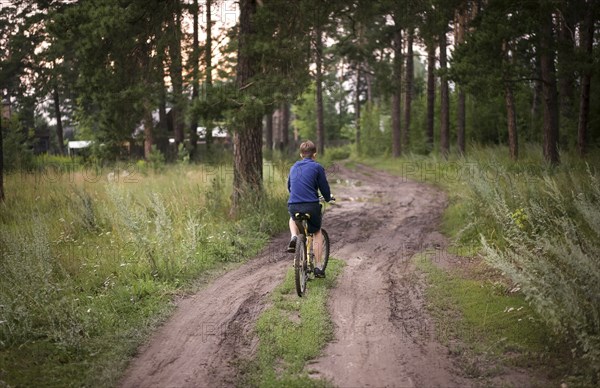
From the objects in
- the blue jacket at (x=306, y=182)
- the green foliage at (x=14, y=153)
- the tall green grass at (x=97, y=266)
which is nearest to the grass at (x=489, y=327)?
the blue jacket at (x=306, y=182)

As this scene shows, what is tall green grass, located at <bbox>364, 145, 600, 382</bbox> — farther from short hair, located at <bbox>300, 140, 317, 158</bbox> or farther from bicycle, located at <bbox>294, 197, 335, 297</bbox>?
short hair, located at <bbox>300, 140, 317, 158</bbox>

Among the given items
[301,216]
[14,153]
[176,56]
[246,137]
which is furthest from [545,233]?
[14,153]

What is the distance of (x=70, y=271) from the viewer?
26.7ft

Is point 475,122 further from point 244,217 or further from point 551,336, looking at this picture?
point 551,336

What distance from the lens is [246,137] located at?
12625 mm

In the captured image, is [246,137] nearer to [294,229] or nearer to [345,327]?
[294,229]

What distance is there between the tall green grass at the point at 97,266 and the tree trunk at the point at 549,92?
8.59 m

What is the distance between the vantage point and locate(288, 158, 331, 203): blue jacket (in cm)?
752

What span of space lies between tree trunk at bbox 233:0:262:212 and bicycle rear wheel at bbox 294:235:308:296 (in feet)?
16.4

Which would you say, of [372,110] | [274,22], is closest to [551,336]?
[274,22]

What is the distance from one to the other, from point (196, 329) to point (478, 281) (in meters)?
4.35

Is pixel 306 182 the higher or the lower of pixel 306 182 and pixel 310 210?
the higher

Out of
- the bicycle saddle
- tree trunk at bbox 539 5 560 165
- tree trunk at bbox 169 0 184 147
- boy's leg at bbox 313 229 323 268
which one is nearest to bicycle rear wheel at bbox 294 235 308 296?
the bicycle saddle

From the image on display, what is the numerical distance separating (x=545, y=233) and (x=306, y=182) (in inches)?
129
